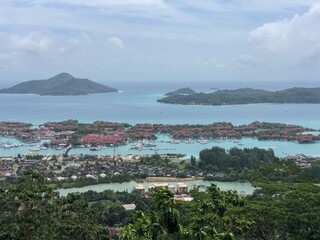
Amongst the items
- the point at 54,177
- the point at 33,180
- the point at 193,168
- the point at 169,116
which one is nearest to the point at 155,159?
the point at 193,168

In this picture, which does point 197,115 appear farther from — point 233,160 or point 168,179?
point 168,179

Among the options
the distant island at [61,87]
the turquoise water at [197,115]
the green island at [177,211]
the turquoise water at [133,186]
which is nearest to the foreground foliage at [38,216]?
the green island at [177,211]

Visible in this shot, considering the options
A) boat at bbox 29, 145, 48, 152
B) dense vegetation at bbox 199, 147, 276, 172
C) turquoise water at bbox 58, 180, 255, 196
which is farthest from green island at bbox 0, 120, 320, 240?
boat at bbox 29, 145, 48, 152

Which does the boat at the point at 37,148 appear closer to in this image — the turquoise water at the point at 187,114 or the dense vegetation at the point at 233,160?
the dense vegetation at the point at 233,160

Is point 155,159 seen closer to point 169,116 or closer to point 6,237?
point 6,237

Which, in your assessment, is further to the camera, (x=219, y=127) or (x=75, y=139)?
(x=219, y=127)

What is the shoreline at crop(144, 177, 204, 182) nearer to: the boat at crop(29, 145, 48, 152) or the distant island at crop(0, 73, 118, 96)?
the boat at crop(29, 145, 48, 152)

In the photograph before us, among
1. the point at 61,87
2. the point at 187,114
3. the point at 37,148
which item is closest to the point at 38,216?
the point at 37,148

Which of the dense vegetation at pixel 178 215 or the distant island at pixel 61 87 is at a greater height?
the distant island at pixel 61 87
